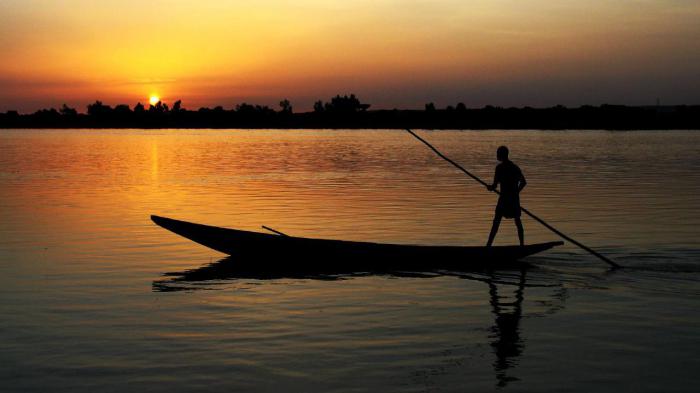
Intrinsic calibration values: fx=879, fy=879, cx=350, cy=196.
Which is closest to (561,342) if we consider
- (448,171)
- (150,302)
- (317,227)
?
(150,302)

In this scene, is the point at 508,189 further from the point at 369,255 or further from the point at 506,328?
the point at 506,328

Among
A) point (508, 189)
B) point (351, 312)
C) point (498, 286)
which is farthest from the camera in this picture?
point (508, 189)

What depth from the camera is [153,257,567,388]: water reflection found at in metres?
10.3

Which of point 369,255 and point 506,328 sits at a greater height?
point 369,255

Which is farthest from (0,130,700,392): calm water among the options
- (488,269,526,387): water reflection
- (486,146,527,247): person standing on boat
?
(486,146,527,247): person standing on boat

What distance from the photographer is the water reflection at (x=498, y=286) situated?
33.8 feet

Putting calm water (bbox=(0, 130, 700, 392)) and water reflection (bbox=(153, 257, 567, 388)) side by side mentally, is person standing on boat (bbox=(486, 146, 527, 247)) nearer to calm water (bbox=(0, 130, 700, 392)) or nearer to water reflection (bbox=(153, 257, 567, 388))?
water reflection (bbox=(153, 257, 567, 388))

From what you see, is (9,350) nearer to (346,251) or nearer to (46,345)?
(46,345)

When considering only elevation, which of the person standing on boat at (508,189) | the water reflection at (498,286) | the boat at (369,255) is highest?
the person standing on boat at (508,189)

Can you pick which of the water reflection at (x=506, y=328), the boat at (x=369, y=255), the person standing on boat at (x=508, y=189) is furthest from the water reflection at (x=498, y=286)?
the person standing on boat at (x=508, y=189)

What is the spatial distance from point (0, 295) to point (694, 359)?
31.6 feet

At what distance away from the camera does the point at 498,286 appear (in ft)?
46.2

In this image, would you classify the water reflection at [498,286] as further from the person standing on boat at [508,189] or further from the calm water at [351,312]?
the person standing on boat at [508,189]

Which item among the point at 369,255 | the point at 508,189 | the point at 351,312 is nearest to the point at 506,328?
the point at 351,312
